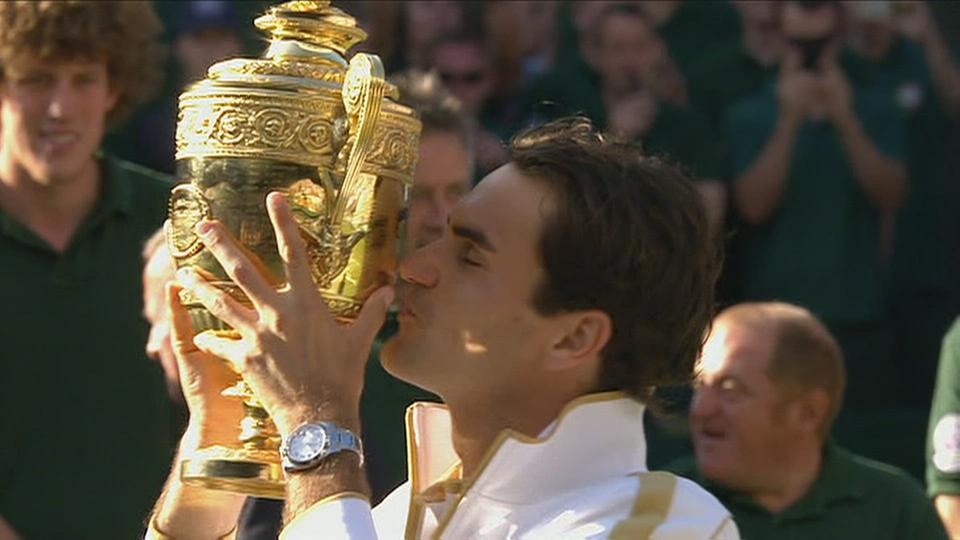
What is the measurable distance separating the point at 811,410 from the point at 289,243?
99.4 inches

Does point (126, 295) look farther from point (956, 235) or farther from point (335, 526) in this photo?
point (956, 235)

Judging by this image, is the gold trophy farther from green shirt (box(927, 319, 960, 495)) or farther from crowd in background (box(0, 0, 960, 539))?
green shirt (box(927, 319, 960, 495))

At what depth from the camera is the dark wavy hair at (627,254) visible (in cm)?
312

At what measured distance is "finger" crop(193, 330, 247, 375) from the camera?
2991 millimetres

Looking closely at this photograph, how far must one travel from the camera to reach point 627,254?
3104 millimetres

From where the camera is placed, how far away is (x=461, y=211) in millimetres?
3188

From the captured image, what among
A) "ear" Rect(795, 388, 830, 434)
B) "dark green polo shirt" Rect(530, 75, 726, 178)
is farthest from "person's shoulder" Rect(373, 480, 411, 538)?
"dark green polo shirt" Rect(530, 75, 726, 178)

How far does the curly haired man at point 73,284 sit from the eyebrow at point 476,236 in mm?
1779

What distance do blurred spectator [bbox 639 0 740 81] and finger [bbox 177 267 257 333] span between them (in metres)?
4.63

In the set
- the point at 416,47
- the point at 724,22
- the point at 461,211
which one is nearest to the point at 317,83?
the point at 461,211

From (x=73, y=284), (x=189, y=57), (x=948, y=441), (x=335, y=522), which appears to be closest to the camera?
(x=335, y=522)

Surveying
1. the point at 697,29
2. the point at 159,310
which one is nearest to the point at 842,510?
the point at 159,310

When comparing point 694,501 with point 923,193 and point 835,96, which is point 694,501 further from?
point 923,193

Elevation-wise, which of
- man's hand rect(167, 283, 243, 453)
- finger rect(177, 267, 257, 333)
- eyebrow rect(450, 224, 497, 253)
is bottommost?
man's hand rect(167, 283, 243, 453)
